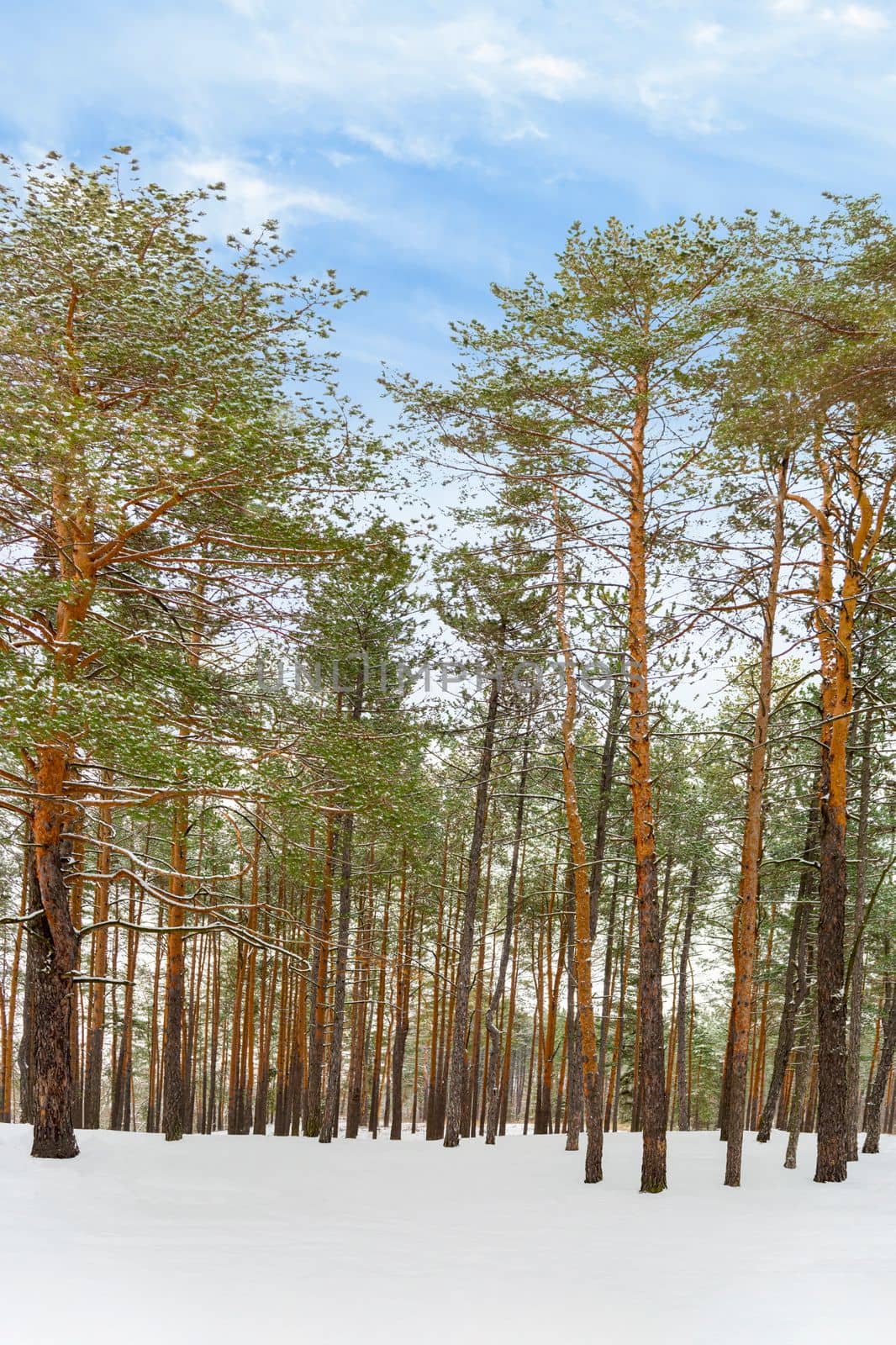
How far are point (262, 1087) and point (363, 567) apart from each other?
14897 millimetres

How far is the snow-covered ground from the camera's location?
175 inches

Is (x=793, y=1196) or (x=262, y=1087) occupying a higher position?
(x=793, y=1196)

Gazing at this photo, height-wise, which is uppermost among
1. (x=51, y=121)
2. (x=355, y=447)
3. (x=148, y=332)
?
(x=51, y=121)

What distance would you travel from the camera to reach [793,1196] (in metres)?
9.02

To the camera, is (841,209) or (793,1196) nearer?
(841,209)

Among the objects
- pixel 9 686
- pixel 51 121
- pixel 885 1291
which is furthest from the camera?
pixel 51 121

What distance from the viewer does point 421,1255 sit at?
20.0 ft

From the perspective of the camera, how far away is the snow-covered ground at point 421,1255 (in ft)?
14.6

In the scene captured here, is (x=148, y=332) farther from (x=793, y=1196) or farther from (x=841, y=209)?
(x=793, y=1196)

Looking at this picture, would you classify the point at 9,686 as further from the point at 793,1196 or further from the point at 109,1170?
the point at 793,1196

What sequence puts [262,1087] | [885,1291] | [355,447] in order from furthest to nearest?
[262,1087], [355,447], [885,1291]

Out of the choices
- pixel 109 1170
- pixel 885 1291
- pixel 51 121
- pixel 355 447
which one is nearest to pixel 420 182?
pixel 355 447

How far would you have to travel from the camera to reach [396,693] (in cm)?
1462

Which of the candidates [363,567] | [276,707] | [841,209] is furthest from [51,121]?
[841,209]
